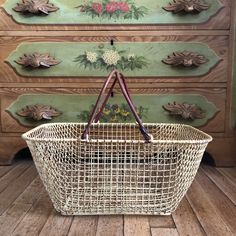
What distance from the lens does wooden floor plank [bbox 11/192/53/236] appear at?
2.74 ft

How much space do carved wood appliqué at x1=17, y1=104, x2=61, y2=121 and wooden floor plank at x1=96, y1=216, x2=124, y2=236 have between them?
21.6 inches

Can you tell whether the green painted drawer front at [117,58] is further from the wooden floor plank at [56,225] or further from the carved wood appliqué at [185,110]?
the wooden floor plank at [56,225]

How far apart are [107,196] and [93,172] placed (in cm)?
8

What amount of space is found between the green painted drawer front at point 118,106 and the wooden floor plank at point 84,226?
514 mm

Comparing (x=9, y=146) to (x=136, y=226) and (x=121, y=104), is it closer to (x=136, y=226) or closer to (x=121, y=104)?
(x=121, y=104)

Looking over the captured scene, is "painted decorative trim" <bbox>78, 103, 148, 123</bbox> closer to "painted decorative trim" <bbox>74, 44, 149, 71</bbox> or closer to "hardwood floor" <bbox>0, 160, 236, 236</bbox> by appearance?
"painted decorative trim" <bbox>74, 44, 149, 71</bbox>

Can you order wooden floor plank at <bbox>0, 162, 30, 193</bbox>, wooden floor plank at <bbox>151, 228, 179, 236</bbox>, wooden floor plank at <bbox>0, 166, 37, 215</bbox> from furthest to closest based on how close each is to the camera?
wooden floor plank at <bbox>0, 162, 30, 193</bbox>, wooden floor plank at <bbox>0, 166, 37, 215</bbox>, wooden floor plank at <bbox>151, 228, 179, 236</bbox>

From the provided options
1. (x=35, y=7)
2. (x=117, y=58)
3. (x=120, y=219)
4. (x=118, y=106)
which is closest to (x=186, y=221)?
(x=120, y=219)

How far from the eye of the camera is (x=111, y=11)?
4.25 feet

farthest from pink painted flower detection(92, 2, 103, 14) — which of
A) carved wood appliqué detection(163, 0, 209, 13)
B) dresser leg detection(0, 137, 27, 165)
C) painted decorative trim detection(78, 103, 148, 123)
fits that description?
dresser leg detection(0, 137, 27, 165)

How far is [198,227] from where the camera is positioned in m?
0.86

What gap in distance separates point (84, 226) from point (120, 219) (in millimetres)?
105

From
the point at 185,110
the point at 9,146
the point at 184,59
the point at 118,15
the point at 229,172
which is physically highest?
the point at 118,15

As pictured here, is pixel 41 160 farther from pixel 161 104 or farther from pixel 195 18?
pixel 195 18
